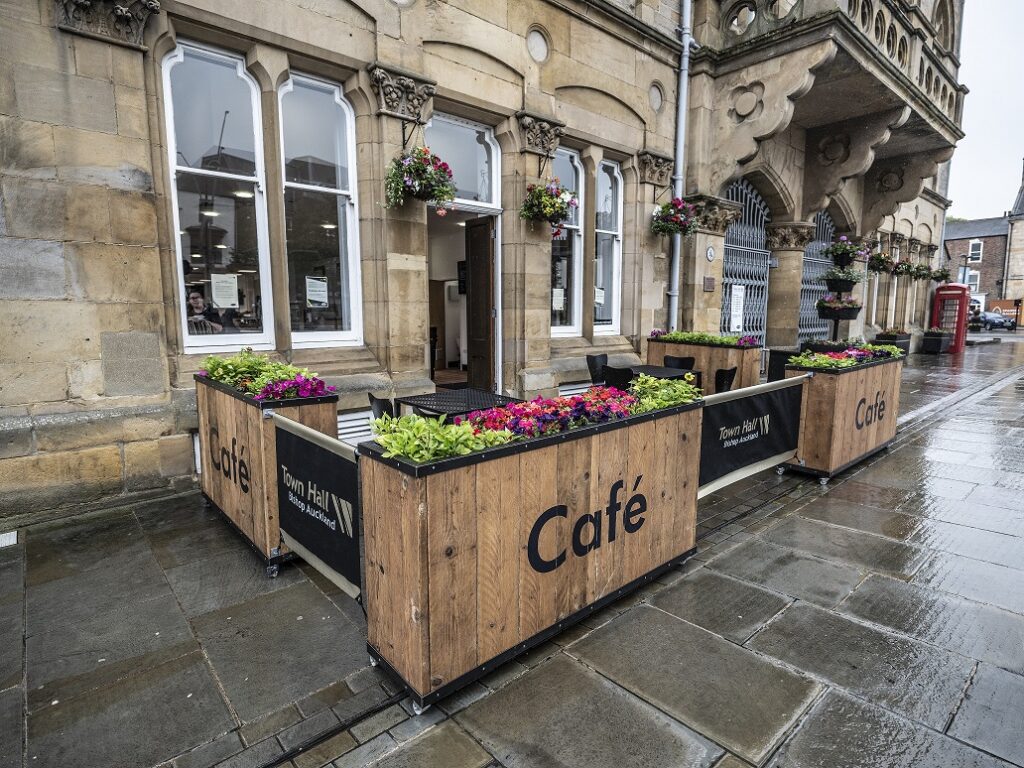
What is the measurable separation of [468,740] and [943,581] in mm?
3533

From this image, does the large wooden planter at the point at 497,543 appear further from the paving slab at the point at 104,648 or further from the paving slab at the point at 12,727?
the paving slab at the point at 12,727

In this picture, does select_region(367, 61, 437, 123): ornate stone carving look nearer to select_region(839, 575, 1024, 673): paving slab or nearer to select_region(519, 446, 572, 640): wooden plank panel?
select_region(519, 446, 572, 640): wooden plank panel

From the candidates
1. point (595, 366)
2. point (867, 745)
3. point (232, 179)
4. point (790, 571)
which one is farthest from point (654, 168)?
point (867, 745)

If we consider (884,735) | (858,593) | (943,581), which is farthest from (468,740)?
(943,581)

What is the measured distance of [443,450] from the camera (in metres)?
2.55

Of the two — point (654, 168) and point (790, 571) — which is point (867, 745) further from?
point (654, 168)

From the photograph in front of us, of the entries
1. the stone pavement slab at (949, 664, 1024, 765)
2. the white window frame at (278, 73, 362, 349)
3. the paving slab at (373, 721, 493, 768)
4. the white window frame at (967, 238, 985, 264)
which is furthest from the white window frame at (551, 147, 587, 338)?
the white window frame at (967, 238, 985, 264)

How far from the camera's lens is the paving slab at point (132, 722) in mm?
2377

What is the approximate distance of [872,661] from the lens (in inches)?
118

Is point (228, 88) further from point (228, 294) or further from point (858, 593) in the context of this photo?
point (858, 593)

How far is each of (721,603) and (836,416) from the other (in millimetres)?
3321

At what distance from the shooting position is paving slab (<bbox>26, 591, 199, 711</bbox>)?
2830 millimetres

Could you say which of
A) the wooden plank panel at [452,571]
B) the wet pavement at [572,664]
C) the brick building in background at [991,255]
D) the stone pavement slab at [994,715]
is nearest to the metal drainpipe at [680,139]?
the wet pavement at [572,664]

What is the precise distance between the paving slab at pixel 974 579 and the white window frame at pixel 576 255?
6.14 m
